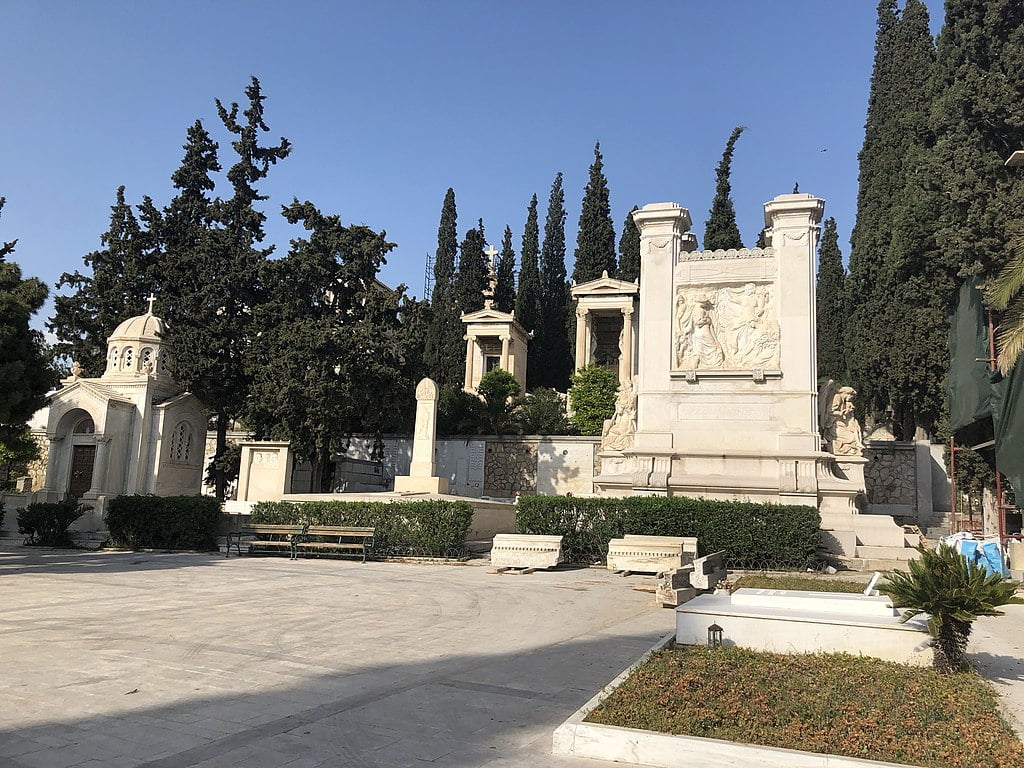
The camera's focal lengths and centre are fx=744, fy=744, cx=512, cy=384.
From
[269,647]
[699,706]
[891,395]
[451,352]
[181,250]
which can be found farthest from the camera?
A: [451,352]

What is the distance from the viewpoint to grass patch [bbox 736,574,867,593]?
1107cm

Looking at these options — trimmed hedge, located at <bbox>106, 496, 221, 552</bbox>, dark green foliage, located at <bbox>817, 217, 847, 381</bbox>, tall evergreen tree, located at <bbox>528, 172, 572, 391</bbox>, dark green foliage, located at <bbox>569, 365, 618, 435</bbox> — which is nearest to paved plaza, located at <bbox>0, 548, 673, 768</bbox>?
trimmed hedge, located at <bbox>106, 496, 221, 552</bbox>

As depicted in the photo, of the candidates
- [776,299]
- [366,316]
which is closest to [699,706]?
[776,299]

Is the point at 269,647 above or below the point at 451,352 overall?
below

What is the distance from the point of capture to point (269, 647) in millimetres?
7309

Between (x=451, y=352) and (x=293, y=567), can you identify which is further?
(x=451, y=352)

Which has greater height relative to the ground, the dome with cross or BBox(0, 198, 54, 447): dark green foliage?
the dome with cross

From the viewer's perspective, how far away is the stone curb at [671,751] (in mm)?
3931

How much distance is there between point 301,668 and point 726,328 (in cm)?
1667

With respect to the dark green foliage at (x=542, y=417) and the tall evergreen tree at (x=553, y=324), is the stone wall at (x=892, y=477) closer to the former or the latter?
the dark green foliage at (x=542, y=417)

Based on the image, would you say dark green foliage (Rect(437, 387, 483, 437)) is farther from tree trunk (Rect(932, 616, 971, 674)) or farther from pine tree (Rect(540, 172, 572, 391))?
tree trunk (Rect(932, 616, 971, 674))

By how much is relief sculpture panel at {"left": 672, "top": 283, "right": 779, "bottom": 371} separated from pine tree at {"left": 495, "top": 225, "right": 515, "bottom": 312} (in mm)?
28812

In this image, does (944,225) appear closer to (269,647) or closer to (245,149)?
(269,647)

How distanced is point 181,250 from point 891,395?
1124 inches
